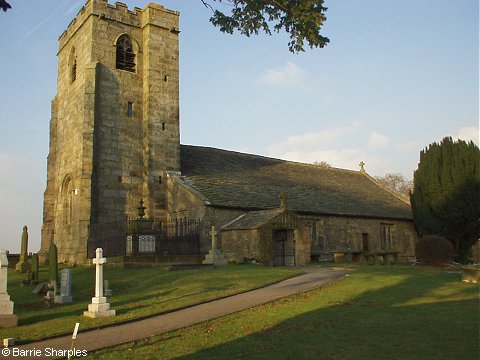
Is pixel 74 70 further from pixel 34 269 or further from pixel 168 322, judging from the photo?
pixel 168 322

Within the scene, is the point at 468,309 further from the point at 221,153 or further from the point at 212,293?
the point at 221,153

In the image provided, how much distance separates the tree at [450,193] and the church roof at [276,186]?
313cm

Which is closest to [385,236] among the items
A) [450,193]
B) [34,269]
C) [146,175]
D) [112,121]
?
[450,193]

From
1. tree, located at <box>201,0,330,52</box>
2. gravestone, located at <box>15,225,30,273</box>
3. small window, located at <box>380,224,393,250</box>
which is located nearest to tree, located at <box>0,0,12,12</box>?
tree, located at <box>201,0,330,52</box>

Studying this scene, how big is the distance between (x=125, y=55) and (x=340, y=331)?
78.9 feet

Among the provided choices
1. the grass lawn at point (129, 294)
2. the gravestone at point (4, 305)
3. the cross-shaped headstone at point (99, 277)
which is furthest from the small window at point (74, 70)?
the gravestone at point (4, 305)

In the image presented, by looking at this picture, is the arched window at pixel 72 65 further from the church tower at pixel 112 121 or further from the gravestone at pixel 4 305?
the gravestone at pixel 4 305

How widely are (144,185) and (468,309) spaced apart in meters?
20.7

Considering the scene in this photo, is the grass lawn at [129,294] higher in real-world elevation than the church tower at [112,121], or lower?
lower

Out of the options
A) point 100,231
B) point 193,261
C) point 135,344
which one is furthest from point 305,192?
point 135,344

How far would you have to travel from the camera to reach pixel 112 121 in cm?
2739

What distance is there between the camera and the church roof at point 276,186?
2805cm

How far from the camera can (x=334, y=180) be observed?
38875mm

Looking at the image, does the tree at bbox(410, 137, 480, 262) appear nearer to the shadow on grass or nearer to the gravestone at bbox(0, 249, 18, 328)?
the shadow on grass
